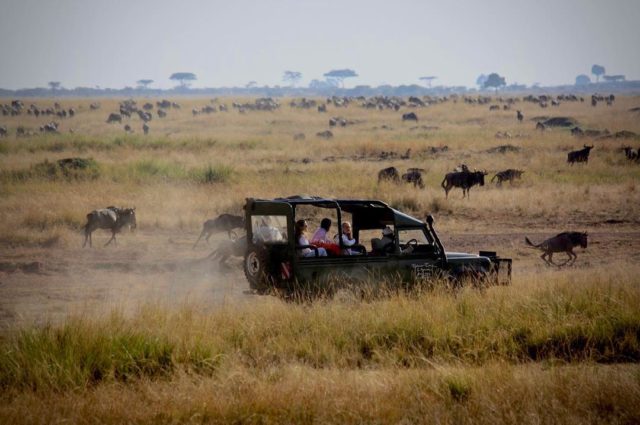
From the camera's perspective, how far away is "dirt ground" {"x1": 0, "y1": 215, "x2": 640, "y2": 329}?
1377 centimetres

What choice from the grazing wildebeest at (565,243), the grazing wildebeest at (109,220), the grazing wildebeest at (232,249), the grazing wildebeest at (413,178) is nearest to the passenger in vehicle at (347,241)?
→ the grazing wildebeest at (232,249)

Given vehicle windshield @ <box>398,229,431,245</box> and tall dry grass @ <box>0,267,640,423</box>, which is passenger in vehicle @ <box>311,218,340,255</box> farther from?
vehicle windshield @ <box>398,229,431,245</box>

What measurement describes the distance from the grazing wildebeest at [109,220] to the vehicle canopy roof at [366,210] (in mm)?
8523

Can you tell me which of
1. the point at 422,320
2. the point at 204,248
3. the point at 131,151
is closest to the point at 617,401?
the point at 422,320

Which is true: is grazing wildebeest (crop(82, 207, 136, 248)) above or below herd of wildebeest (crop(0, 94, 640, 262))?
above

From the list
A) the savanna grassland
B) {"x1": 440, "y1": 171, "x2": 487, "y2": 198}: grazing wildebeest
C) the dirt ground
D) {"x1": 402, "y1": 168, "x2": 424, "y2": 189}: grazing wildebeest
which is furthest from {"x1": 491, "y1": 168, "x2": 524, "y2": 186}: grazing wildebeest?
the dirt ground

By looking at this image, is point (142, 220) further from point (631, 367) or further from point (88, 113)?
point (88, 113)

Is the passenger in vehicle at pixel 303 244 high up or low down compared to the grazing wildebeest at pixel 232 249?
up

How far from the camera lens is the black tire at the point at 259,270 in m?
11.5

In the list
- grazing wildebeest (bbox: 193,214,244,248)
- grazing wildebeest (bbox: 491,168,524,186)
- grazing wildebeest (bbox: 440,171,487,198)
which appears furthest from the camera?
grazing wildebeest (bbox: 491,168,524,186)

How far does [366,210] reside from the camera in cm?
1259

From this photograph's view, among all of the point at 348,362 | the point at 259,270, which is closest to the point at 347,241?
the point at 259,270

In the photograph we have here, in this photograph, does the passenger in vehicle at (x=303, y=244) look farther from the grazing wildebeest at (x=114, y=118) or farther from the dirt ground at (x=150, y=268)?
the grazing wildebeest at (x=114, y=118)

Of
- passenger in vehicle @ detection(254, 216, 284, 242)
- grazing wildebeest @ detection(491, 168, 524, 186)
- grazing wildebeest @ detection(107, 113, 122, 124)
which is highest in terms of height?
passenger in vehicle @ detection(254, 216, 284, 242)
